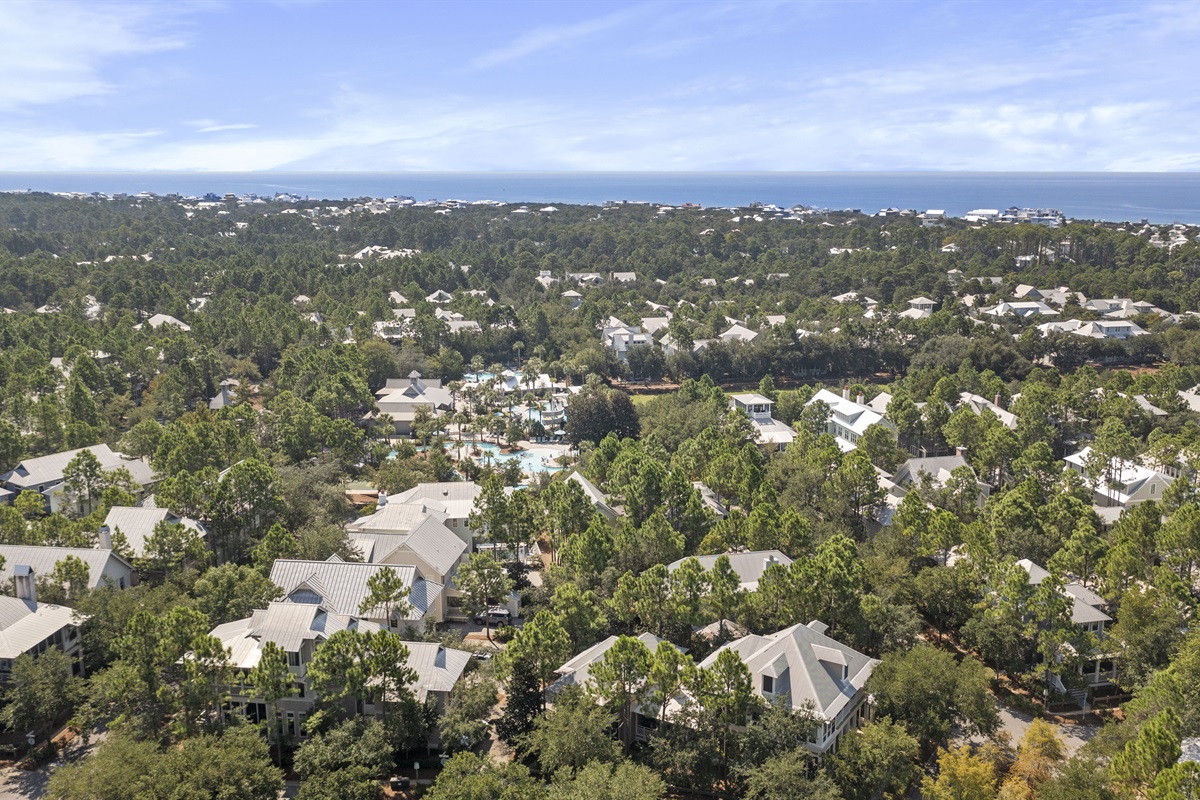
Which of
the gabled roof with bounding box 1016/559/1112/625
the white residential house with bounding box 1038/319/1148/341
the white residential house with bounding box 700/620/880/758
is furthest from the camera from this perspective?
the white residential house with bounding box 1038/319/1148/341

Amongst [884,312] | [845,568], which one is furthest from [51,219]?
[845,568]

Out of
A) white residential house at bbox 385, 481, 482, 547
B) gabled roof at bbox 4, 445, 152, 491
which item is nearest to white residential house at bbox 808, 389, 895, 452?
white residential house at bbox 385, 481, 482, 547

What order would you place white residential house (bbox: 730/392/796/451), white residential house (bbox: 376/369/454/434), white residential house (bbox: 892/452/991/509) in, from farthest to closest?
white residential house (bbox: 376/369/454/434)
white residential house (bbox: 730/392/796/451)
white residential house (bbox: 892/452/991/509)

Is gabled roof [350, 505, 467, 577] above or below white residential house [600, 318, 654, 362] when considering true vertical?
below

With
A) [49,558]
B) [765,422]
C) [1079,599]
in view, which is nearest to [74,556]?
[49,558]

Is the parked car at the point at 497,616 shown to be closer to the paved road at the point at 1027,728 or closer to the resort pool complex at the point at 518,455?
the paved road at the point at 1027,728

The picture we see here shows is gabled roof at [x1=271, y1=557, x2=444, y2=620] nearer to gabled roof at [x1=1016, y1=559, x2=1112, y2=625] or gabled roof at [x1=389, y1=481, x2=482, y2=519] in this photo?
gabled roof at [x1=389, y1=481, x2=482, y2=519]

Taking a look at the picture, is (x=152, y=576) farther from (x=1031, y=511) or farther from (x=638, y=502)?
(x=1031, y=511)

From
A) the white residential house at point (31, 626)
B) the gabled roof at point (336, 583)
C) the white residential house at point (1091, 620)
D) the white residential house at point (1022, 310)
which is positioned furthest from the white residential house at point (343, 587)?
the white residential house at point (1022, 310)
